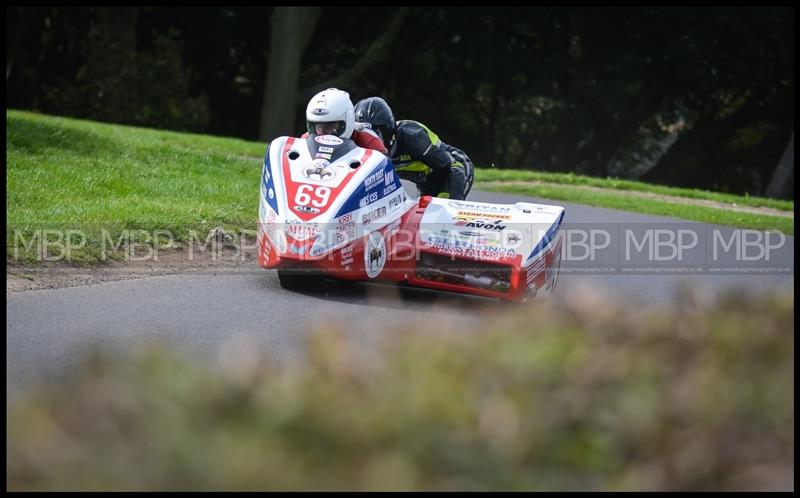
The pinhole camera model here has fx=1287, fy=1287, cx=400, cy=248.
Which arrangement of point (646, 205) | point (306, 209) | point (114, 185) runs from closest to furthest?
1. point (306, 209)
2. point (114, 185)
3. point (646, 205)

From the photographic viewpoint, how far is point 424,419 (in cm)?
338

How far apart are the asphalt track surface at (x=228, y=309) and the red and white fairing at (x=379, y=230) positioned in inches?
9.2

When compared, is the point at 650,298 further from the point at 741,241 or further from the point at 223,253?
the point at 741,241

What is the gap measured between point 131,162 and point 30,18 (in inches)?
633

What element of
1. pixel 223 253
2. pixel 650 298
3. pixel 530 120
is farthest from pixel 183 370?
pixel 530 120

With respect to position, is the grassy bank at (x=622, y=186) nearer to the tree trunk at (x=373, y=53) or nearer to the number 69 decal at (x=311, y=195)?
the number 69 decal at (x=311, y=195)

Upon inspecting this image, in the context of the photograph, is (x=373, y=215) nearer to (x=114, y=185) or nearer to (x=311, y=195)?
(x=311, y=195)

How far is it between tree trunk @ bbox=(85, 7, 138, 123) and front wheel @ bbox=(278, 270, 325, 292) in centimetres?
1780

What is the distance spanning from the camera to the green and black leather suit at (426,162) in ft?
34.6

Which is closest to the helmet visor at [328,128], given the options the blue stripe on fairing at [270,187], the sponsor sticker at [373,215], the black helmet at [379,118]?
the blue stripe on fairing at [270,187]

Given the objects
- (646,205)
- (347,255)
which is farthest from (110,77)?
(347,255)

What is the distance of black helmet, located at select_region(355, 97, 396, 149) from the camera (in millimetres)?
10398

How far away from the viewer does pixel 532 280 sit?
9.25 metres

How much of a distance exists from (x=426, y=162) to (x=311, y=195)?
1.92m
